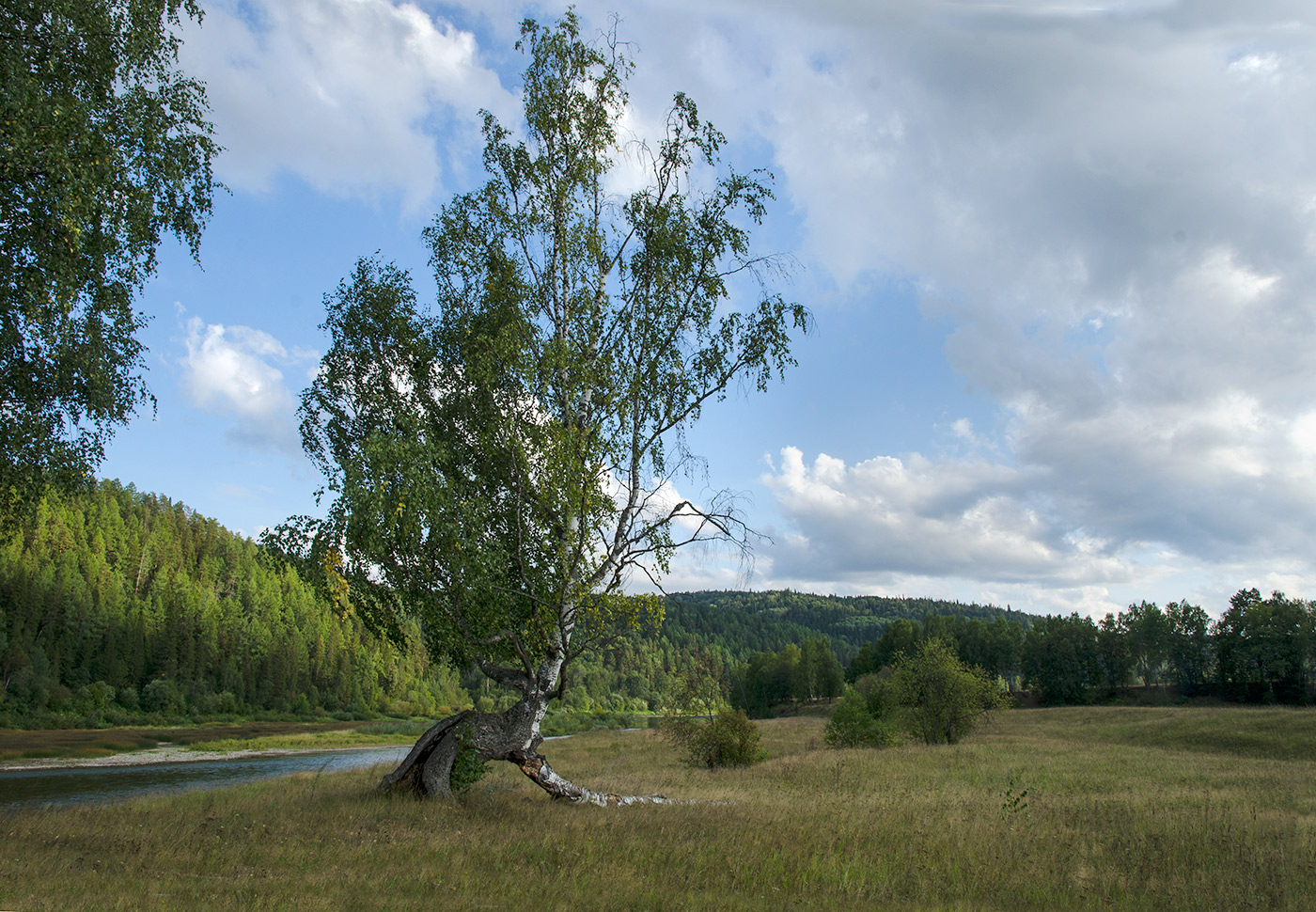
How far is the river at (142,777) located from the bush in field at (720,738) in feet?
45.9

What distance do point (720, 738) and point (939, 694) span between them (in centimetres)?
1863

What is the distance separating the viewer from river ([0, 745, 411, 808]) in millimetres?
30683

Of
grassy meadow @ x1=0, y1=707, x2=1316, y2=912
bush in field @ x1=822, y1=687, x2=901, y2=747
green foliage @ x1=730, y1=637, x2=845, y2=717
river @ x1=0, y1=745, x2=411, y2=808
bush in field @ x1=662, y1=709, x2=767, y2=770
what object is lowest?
green foliage @ x1=730, y1=637, x2=845, y2=717

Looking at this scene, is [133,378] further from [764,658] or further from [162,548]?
[162,548]

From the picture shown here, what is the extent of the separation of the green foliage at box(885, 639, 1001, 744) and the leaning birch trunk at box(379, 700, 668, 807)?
31.0m

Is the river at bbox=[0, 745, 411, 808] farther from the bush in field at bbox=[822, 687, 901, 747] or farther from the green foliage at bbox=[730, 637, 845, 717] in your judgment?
the green foliage at bbox=[730, 637, 845, 717]

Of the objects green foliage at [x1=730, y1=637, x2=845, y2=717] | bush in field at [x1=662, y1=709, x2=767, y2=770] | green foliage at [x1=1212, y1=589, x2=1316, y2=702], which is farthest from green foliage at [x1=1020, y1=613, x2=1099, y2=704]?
bush in field at [x1=662, y1=709, x2=767, y2=770]

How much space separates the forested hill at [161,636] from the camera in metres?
80.2

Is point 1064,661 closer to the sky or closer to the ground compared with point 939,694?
closer to the ground

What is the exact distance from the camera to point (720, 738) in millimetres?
29219

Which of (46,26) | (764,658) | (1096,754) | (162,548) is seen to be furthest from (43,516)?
(1096,754)

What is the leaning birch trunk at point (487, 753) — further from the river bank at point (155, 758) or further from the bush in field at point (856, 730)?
the river bank at point (155, 758)

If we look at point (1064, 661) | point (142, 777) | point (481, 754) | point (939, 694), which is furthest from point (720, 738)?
point (1064, 661)

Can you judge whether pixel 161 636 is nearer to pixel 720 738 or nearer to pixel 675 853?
pixel 720 738
